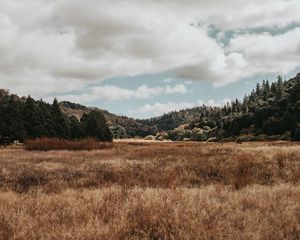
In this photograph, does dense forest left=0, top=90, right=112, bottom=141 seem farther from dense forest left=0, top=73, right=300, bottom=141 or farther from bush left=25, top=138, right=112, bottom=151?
bush left=25, top=138, right=112, bottom=151

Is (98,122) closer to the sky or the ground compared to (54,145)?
closer to the sky

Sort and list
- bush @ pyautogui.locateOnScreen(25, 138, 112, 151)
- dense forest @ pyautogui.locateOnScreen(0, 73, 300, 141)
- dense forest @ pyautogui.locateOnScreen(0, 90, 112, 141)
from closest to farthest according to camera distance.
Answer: bush @ pyautogui.locateOnScreen(25, 138, 112, 151) → dense forest @ pyautogui.locateOnScreen(0, 90, 112, 141) → dense forest @ pyautogui.locateOnScreen(0, 73, 300, 141)

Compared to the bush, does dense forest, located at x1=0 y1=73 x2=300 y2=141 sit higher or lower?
higher

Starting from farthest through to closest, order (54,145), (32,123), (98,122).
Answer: (98,122) → (32,123) → (54,145)

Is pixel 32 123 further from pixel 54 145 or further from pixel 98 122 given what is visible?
pixel 54 145

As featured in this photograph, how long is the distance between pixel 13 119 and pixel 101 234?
67.6m

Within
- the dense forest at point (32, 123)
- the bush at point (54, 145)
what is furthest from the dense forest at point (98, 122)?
the bush at point (54, 145)

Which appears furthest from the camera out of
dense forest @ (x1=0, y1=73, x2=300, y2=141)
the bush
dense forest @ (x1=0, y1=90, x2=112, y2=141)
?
dense forest @ (x1=0, y1=73, x2=300, y2=141)

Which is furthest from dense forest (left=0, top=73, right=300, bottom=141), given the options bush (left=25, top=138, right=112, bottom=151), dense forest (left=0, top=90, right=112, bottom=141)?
bush (left=25, top=138, right=112, bottom=151)

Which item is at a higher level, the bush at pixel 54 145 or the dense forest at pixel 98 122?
the dense forest at pixel 98 122

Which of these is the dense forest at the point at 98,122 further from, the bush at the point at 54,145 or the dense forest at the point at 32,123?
the bush at the point at 54,145

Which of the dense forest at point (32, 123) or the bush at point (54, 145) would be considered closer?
the bush at point (54, 145)

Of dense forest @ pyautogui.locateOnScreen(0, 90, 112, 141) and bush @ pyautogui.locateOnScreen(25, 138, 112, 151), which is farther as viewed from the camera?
dense forest @ pyautogui.locateOnScreen(0, 90, 112, 141)

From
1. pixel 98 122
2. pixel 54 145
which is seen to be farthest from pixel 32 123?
pixel 54 145
